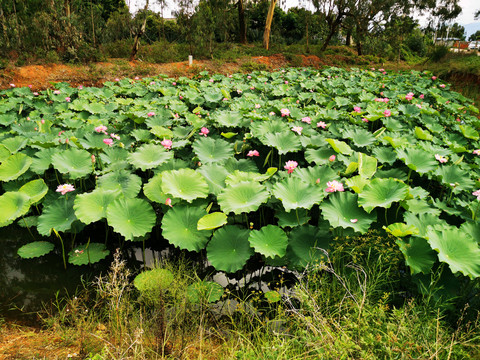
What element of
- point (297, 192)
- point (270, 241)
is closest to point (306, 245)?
point (270, 241)

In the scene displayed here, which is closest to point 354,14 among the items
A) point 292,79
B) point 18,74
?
point 292,79

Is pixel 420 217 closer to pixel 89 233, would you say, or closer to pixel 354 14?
pixel 89 233

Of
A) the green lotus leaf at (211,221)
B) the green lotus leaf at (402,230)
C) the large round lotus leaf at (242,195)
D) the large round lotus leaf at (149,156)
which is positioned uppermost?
the large round lotus leaf at (149,156)

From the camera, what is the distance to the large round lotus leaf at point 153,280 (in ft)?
6.70

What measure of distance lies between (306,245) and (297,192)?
39 centimetres

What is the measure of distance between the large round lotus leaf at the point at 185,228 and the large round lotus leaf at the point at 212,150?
762 mm

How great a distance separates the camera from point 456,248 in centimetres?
180

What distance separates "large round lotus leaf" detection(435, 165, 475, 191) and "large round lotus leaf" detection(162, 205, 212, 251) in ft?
6.44

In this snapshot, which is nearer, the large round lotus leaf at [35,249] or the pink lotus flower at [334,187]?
the pink lotus flower at [334,187]

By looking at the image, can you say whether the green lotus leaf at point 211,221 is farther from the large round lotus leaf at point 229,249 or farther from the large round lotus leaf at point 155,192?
the large round lotus leaf at point 155,192

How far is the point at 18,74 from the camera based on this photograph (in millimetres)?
7488

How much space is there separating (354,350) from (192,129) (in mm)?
2831

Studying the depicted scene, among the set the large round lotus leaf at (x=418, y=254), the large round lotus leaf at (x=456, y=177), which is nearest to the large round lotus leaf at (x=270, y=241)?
the large round lotus leaf at (x=418, y=254)

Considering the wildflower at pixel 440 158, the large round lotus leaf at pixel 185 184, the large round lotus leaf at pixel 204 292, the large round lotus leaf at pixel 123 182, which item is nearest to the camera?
the large round lotus leaf at pixel 204 292
